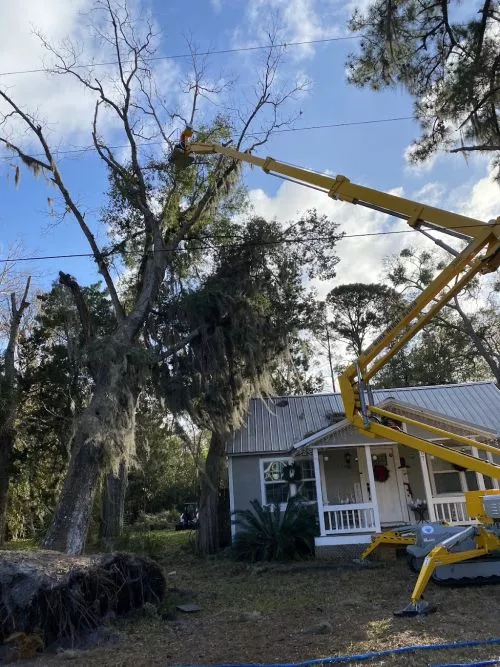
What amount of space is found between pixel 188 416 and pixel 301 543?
171 inches

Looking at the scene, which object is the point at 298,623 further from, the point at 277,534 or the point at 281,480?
the point at 281,480

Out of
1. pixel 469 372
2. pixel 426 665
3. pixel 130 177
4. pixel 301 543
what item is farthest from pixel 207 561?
pixel 469 372

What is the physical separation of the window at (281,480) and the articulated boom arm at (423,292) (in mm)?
6017

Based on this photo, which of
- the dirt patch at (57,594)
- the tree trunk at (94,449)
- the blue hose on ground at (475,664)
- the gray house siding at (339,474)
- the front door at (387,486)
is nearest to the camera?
the blue hose on ground at (475,664)

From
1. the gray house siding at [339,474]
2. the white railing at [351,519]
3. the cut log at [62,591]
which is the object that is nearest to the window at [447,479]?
the gray house siding at [339,474]

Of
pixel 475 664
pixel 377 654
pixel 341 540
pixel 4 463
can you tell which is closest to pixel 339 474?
pixel 341 540

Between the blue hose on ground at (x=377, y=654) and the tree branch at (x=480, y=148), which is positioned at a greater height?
the tree branch at (x=480, y=148)

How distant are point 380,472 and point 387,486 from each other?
19.2 inches

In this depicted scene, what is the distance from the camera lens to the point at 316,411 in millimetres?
17391

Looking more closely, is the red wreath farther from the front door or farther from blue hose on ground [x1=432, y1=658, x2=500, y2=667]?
blue hose on ground [x1=432, y1=658, x2=500, y2=667]

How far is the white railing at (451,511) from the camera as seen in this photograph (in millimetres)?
13422

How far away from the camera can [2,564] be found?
21.5ft

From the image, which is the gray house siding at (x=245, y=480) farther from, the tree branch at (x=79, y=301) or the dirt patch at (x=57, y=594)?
the dirt patch at (x=57, y=594)

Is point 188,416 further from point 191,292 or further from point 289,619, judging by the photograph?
point 289,619
